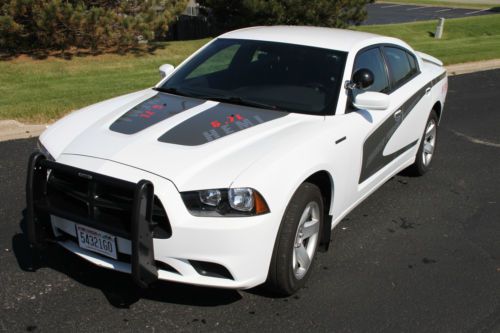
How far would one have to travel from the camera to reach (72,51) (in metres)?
14.4

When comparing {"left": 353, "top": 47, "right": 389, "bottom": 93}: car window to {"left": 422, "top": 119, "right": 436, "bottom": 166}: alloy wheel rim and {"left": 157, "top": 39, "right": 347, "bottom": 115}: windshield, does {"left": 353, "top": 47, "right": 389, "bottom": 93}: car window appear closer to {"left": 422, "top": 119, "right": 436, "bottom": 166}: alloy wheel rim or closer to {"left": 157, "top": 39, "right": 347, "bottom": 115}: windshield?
{"left": 157, "top": 39, "right": 347, "bottom": 115}: windshield

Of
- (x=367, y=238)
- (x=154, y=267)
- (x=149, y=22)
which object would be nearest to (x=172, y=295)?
(x=154, y=267)

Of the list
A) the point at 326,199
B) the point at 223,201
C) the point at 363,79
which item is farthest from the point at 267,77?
the point at 223,201

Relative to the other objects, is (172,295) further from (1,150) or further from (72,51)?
(72,51)

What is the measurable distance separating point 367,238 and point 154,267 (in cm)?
223

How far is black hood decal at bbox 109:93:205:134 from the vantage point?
4086mm

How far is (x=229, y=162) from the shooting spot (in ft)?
11.7

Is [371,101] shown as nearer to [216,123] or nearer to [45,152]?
[216,123]

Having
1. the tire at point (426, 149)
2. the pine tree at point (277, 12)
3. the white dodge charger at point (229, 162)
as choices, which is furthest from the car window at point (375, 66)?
the pine tree at point (277, 12)

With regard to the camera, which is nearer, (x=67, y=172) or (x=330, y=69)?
(x=67, y=172)

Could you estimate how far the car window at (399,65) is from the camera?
18.1 feet

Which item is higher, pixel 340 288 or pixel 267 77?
pixel 267 77

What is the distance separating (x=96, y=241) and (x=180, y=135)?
896 mm

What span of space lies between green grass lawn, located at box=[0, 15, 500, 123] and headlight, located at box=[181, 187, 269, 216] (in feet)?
18.3
